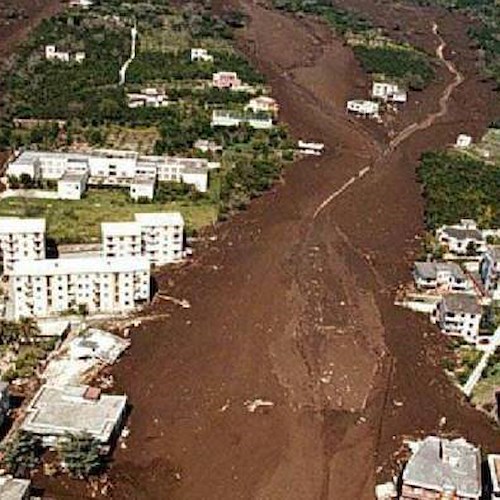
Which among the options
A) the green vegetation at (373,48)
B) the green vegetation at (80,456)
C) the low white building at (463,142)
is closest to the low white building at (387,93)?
the green vegetation at (373,48)

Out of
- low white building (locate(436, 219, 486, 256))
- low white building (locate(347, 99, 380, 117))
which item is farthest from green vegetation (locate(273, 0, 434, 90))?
low white building (locate(436, 219, 486, 256))

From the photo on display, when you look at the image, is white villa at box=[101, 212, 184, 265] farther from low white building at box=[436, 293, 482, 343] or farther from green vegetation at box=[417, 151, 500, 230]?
green vegetation at box=[417, 151, 500, 230]

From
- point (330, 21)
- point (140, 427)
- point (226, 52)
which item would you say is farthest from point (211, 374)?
point (330, 21)

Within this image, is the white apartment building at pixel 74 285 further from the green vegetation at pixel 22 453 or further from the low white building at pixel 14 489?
the low white building at pixel 14 489

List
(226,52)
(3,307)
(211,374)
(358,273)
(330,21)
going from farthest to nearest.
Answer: (330,21) < (226,52) < (358,273) < (3,307) < (211,374)

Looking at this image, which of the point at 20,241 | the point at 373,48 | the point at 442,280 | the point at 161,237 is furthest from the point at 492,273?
the point at 373,48

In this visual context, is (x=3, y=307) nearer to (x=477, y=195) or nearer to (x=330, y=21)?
(x=477, y=195)
